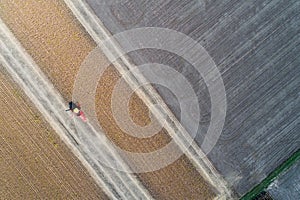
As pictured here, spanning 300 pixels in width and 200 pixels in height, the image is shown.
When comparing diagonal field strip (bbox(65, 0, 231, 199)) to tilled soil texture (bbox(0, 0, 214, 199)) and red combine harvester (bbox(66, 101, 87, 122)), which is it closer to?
tilled soil texture (bbox(0, 0, 214, 199))

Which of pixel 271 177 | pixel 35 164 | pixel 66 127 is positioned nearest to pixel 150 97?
pixel 66 127

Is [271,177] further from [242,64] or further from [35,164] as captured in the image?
[35,164]

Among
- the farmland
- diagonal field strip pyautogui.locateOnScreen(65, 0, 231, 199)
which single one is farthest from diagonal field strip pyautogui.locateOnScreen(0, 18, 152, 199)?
Result: the farmland

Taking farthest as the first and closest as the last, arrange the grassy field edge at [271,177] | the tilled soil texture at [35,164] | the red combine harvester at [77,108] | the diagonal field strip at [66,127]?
the tilled soil texture at [35,164] → the red combine harvester at [77,108] → the diagonal field strip at [66,127] → the grassy field edge at [271,177]

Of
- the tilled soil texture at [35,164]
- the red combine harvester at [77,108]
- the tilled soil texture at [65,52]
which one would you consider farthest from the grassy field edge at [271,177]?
the red combine harvester at [77,108]

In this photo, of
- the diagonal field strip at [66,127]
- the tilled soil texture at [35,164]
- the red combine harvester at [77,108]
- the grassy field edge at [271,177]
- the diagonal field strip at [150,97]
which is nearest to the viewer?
the grassy field edge at [271,177]

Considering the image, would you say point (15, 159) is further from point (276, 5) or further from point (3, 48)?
point (276, 5)

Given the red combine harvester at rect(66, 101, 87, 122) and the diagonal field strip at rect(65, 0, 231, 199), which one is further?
the red combine harvester at rect(66, 101, 87, 122)

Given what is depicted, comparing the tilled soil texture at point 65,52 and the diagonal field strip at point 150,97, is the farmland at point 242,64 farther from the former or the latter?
the tilled soil texture at point 65,52
